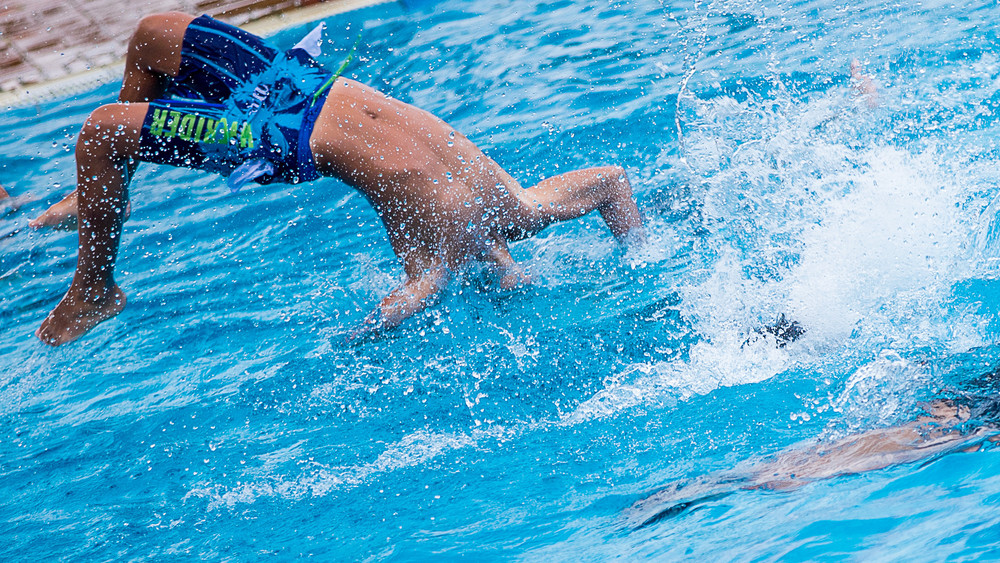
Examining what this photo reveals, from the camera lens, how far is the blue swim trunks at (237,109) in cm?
290

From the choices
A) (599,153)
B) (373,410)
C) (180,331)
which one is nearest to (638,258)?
(599,153)

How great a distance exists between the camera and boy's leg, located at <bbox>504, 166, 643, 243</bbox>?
3375 mm

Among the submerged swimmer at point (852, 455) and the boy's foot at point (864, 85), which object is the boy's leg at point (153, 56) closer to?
the submerged swimmer at point (852, 455)

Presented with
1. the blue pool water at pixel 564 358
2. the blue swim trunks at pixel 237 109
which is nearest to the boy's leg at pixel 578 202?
the blue pool water at pixel 564 358

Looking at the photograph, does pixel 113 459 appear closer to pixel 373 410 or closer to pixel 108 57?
pixel 373 410

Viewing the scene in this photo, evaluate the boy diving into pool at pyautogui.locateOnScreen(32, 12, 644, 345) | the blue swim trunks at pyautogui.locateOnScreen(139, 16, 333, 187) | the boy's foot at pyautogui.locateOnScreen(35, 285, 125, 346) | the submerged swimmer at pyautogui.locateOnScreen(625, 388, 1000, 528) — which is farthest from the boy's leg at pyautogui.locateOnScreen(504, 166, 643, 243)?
the boy's foot at pyautogui.locateOnScreen(35, 285, 125, 346)

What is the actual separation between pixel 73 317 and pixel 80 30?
564 centimetres

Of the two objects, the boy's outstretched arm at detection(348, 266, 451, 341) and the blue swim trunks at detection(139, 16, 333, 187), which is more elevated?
the blue swim trunks at detection(139, 16, 333, 187)

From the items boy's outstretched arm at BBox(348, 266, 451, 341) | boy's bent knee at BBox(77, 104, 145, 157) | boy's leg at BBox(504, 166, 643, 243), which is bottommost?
boy's outstretched arm at BBox(348, 266, 451, 341)

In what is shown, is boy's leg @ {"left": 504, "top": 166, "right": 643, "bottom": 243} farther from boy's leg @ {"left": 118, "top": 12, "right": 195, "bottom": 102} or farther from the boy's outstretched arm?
boy's leg @ {"left": 118, "top": 12, "right": 195, "bottom": 102}

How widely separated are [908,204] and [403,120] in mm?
2231

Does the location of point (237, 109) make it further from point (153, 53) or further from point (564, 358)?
point (564, 358)

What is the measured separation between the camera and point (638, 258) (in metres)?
3.93

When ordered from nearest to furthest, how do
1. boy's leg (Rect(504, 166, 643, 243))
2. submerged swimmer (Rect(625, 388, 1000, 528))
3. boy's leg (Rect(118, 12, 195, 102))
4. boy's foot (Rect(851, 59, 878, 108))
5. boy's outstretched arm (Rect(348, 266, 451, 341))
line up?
1. submerged swimmer (Rect(625, 388, 1000, 528))
2. boy's leg (Rect(118, 12, 195, 102))
3. boy's outstretched arm (Rect(348, 266, 451, 341))
4. boy's leg (Rect(504, 166, 643, 243))
5. boy's foot (Rect(851, 59, 878, 108))
